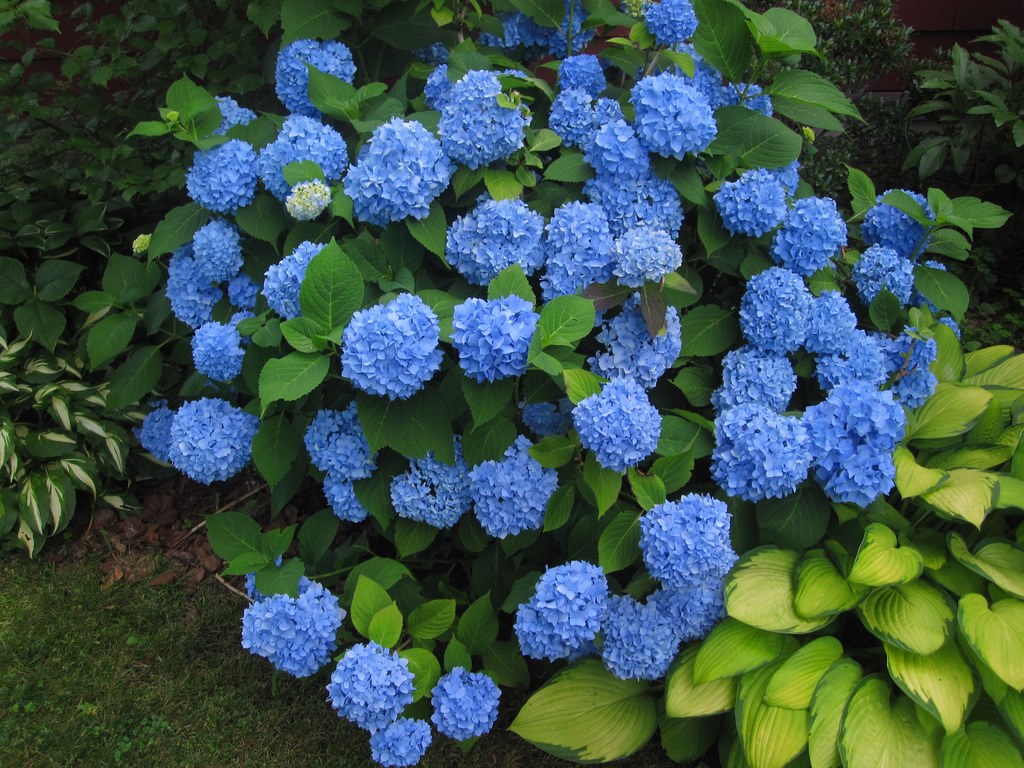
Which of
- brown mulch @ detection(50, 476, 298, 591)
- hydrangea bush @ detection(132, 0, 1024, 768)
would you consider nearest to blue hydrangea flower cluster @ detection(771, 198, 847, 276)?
hydrangea bush @ detection(132, 0, 1024, 768)

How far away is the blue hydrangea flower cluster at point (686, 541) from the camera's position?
2.02m

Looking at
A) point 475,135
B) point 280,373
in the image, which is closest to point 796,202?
point 475,135

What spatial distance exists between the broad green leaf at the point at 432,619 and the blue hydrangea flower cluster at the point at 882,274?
1599 millimetres

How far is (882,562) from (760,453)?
16.7 inches

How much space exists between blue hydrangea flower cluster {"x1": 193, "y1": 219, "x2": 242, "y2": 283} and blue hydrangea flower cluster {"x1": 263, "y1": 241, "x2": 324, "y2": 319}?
15.0 inches

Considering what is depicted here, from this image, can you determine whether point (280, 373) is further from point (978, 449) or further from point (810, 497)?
point (978, 449)

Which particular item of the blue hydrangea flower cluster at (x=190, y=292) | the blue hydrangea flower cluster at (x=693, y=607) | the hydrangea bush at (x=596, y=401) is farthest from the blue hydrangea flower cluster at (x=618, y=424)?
the blue hydrangea flower cluster at (x=190, y=292)

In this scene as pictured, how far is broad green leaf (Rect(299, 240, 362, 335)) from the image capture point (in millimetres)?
2053

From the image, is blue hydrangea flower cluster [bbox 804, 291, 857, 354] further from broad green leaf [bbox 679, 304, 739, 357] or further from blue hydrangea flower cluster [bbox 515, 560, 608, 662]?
blue hydrangea flower cluster [bbox 515, 560, 608, 662]

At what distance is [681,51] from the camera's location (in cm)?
262

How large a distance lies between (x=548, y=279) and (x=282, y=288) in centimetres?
71

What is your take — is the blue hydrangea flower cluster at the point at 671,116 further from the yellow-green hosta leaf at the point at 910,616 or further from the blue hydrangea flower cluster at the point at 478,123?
the yellow-green hosta leaf at the point at 910,616

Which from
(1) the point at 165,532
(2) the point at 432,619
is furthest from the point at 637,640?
(1) the point at 165,532

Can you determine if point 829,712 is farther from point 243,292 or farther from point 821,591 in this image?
point 243,292
